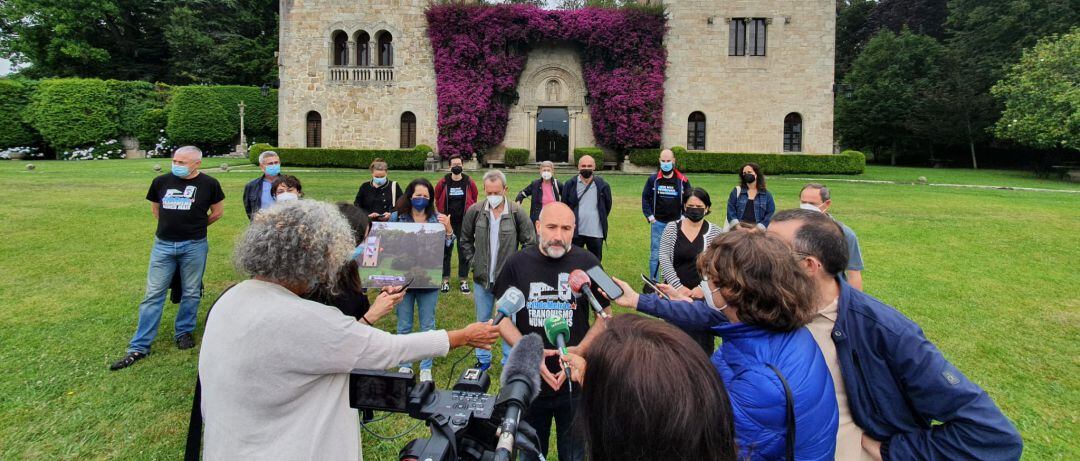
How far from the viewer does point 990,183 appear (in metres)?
23.0

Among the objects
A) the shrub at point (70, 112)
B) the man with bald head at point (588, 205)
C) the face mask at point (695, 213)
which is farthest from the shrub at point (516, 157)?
the shrub at point (70, 112)

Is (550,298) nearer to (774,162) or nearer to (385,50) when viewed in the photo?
(774,162)

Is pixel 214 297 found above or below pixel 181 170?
below

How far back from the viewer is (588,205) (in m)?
7.47

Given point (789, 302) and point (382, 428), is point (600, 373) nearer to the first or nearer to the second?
point (789, 302)

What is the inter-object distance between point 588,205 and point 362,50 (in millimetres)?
23555

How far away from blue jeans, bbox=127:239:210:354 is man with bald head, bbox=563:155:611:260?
4461 mm

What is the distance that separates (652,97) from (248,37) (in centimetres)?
3097

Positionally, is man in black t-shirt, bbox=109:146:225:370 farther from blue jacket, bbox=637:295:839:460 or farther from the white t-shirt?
blue jacket, bbox=637:295:839:460

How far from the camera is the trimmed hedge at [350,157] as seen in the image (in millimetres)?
25203

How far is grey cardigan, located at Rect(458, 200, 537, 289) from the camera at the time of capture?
526 cm

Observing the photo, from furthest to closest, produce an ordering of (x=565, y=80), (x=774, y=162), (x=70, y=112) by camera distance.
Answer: (x=70, y=112)
(x=565, y=80)
(x=774, y=162)

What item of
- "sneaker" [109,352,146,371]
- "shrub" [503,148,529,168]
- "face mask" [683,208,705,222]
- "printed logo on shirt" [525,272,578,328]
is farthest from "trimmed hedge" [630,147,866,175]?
"printed logo on shirt" [525,272,578,328]

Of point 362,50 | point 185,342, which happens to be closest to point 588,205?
point 185,342
